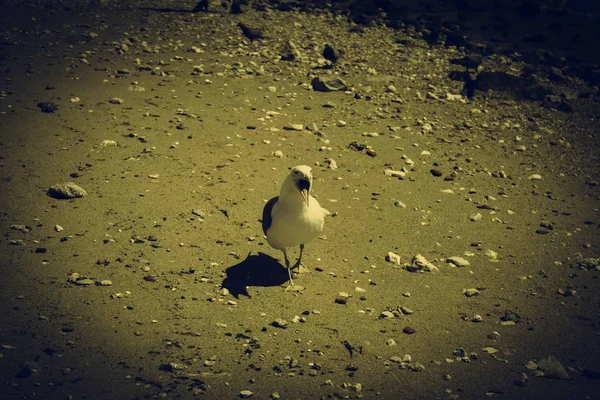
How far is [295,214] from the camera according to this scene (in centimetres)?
616

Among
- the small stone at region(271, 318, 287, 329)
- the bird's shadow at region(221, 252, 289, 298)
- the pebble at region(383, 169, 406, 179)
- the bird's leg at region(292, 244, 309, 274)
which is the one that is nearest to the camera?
the small stone at region(271, 318, 287, 329)

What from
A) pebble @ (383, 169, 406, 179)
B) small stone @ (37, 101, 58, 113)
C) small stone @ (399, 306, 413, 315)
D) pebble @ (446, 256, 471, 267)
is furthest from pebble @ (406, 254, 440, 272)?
small stone @ (37, 101, 58, 113)

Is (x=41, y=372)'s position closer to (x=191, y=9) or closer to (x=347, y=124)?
(x=347, y=124)

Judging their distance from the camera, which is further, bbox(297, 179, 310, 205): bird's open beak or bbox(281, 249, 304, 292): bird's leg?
bbox(281, 249, 304, 292): bird's leg

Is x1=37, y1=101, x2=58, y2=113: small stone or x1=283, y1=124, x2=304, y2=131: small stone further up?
x1=283, y1=124, x2=304, y2=131: small stone

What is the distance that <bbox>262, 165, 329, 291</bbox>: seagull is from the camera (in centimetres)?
604

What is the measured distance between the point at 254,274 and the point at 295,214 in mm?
859

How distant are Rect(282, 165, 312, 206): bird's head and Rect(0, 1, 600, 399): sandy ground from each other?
3.36 feet

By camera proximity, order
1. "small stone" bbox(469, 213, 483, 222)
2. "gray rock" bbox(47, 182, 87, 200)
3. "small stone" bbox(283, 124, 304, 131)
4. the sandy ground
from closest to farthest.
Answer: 1. the sandy ground
2. "gray rock" bbox(47, 182, 87, 200)
3. "small stone" bbox(469, 213, 483, 222)
4. "small stone" bbox(283, 124, 304, 131)

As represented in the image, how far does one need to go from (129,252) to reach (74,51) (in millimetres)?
6805

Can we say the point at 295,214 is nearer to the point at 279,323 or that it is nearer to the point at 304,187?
the point at 304,187

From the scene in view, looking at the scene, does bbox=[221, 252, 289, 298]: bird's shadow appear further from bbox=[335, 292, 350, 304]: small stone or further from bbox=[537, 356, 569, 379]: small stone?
bbox=[537, 356, 569, 379]: small stone

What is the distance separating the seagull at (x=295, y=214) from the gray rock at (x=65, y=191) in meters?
2.61

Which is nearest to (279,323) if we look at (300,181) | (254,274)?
(254,274)
